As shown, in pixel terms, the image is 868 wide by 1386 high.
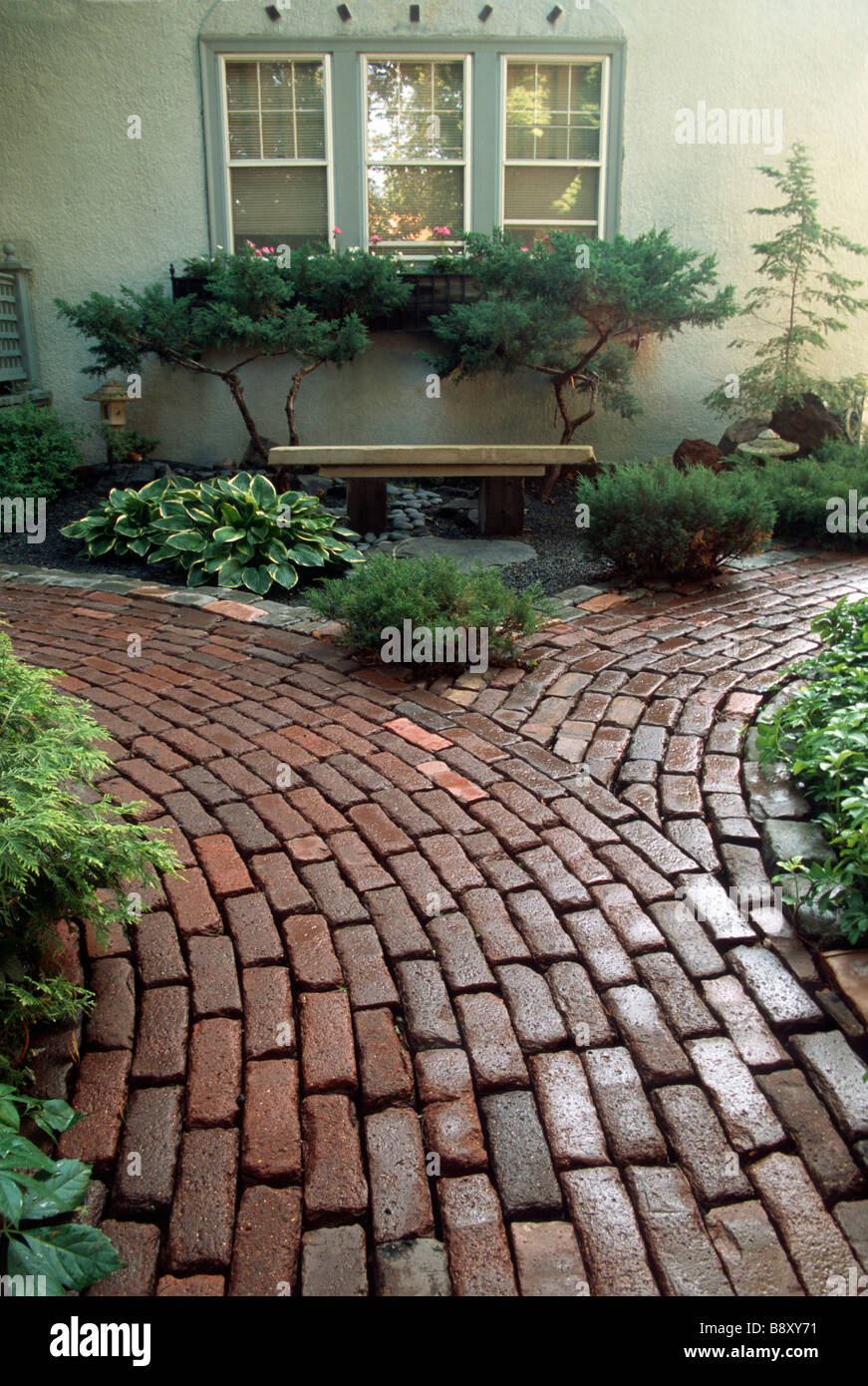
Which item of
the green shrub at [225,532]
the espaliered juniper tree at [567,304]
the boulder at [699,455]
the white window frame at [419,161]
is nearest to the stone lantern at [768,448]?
the boulder at [699,455]

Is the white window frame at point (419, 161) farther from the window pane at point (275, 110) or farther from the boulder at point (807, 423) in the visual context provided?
the boulder at point (807, 423)

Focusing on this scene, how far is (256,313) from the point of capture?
8.02m

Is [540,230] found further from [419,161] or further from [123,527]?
[123,527]

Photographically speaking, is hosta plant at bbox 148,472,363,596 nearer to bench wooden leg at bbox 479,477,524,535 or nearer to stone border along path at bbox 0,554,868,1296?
bench wooden leg at bbox 479,477,524,535

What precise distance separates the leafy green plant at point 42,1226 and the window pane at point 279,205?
28.8ft

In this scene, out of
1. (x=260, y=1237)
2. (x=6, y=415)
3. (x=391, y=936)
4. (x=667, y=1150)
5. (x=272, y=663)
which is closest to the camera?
(x=260, y=1237)

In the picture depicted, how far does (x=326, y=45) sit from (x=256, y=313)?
9.07ft

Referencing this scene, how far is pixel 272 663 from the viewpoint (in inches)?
189

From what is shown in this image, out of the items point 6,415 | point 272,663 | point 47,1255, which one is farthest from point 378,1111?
point 6,415

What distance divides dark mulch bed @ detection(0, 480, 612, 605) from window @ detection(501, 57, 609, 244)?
8.89 feet

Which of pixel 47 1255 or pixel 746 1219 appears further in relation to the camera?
pixel 746 1219

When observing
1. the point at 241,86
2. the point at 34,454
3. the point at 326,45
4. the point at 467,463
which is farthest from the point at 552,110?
the point at 34,454
